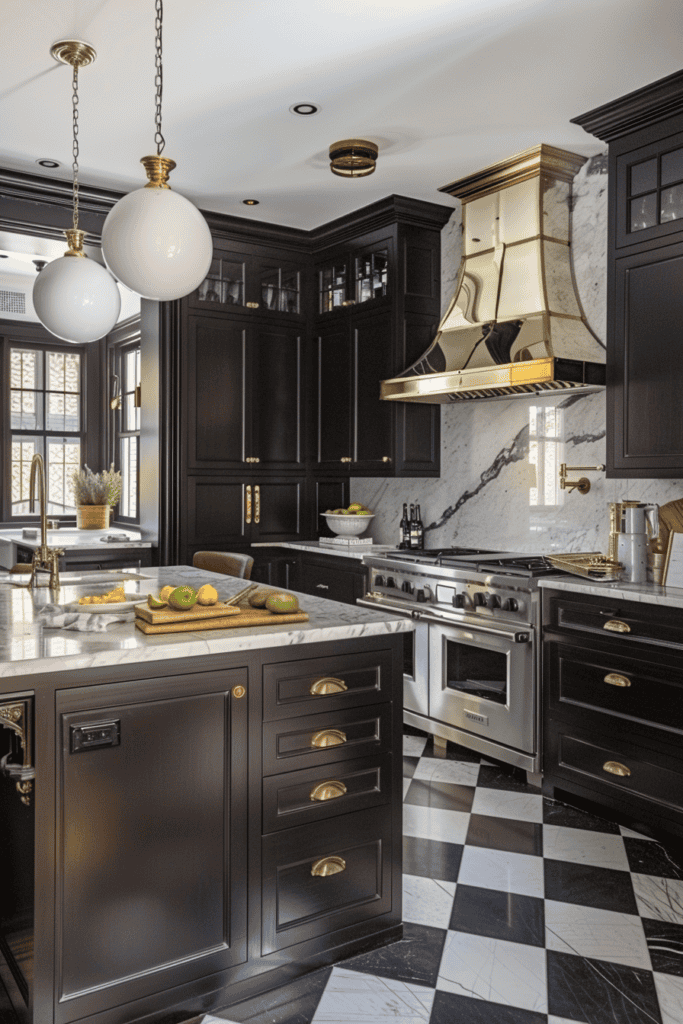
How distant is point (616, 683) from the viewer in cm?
308

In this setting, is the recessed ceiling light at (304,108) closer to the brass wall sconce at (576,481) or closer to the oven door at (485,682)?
the brass wall sconce at (576,481)

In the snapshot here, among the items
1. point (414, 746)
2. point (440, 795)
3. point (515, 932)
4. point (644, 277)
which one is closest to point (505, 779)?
point (440, 795)

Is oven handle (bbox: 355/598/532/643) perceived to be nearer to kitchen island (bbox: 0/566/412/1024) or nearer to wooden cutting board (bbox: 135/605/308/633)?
kitchen island (bbox: 0/566/412/1024)

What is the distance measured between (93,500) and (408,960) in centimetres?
422

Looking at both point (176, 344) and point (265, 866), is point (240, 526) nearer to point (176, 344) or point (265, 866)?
point (176, 344)

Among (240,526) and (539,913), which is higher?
(240,526)

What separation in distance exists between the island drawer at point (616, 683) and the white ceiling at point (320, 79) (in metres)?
2.19

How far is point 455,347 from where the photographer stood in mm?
4246

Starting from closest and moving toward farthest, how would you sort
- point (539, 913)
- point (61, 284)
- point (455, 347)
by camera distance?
point (539, 913)
point (61, 284)
point (455, 347)

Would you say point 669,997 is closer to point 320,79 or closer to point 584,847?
point 584,847

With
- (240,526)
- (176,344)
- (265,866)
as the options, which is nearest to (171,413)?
(176,344)

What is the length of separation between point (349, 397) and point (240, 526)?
1048mm

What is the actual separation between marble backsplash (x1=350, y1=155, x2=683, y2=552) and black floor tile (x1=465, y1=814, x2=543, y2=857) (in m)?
1.40

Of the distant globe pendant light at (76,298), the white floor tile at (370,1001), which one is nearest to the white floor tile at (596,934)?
the white floor tile at (370,1001)
